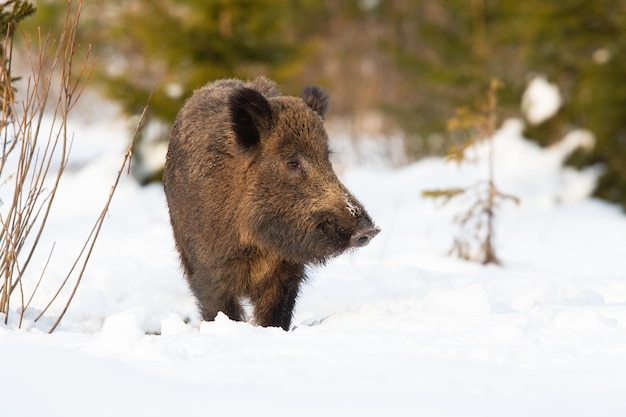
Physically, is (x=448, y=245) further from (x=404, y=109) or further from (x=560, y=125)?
(x=404, y=109)

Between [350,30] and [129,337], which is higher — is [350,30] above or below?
above

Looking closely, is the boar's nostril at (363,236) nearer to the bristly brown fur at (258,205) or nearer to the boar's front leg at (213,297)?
the bristly brown fur at (258,205)

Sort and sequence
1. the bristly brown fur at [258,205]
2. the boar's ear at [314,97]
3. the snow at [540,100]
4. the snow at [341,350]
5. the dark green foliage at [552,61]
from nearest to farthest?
the snow at [341,350]
the bristly brown fur at [258,205]
the boar's ear at [314,97]
the dark green foliage at [552,61]
the snow at [540,100]

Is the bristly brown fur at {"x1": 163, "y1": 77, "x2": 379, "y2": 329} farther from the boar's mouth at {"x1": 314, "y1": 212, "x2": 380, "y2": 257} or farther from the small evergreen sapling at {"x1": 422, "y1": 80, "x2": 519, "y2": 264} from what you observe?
the small evergreen sapling at {"x1": 422, "y1": 80, "x2": 519, "y2": 264}

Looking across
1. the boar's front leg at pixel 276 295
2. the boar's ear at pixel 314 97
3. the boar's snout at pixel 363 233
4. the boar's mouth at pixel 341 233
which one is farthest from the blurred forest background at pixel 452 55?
the boar's snout at pixel 363 233

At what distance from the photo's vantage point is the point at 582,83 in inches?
510

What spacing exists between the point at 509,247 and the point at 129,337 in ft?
22.0

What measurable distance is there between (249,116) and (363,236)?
3.50 feet

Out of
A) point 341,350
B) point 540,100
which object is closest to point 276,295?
point 341,350

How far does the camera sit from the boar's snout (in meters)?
4.68

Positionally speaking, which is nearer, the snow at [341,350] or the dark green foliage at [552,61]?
the snow at [341,350]

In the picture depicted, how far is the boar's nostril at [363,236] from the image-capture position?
15.4 feet

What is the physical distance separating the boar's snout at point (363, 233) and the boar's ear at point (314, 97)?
1256mm

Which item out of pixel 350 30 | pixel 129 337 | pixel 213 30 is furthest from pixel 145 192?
pixel 350 30
